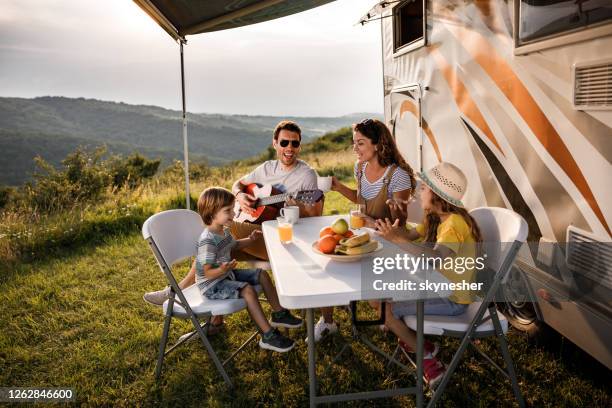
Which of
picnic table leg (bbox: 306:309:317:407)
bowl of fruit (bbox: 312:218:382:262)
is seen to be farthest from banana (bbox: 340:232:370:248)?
picnic table leg (bbox: 306:309:317:407)

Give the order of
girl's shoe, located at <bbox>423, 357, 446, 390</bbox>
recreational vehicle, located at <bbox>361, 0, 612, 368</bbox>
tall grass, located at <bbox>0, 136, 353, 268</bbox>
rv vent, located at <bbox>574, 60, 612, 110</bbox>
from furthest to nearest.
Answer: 1. tall grass, located at <bbox>0, 136, 353, 268</bbox>
2. girl's shoe, located at <bbox>423, 357, 446, 390</bbox>
3. recreational vehicle, located at <bbox>361, 0, 612, 368</bbox>
4. rv vent, located at <bbox>574, 60, 612, 110</bbox>

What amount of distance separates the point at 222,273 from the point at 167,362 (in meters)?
0.91

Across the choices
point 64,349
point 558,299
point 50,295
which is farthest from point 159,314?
point 558,299

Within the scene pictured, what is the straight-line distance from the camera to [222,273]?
2676 millimetres

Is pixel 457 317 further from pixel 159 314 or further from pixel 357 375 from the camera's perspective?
pixel 159 314

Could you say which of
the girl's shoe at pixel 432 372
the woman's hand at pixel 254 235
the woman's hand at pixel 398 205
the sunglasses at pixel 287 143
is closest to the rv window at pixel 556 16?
the woman's hand at pixel 398 205

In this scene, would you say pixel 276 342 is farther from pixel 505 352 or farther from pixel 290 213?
pixel 505 352

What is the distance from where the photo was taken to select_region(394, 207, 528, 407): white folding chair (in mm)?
2074

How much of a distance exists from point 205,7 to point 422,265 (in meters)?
3.10

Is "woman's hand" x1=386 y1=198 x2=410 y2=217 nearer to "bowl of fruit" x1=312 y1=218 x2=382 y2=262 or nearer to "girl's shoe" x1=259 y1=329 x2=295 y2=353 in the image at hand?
"bowl of fruit" x1=312 y1=218 x2=382 y2=262

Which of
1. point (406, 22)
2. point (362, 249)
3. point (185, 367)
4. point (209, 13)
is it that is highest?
point (406, 22)

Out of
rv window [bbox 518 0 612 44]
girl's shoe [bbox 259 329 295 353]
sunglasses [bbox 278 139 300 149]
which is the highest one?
rv window [bbox 518 0 612 44]

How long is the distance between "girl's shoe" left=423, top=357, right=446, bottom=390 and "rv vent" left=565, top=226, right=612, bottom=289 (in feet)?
2.91

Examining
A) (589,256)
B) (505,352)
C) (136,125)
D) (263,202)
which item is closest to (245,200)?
(263,202)
